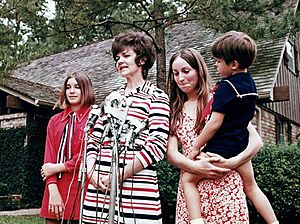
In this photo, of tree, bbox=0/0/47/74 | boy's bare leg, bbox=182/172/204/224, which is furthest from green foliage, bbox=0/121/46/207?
boy's bare leg, bbox=182/172/204/224

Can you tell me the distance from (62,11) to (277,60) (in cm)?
495

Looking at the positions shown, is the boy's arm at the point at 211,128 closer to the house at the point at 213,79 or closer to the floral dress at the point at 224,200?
the floral dress at the point at 224,200

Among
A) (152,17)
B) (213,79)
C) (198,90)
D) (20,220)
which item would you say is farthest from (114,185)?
(213,79)

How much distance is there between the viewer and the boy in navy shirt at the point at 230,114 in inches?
85.2

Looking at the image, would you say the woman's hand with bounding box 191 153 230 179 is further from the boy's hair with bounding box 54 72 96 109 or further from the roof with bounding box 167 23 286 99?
the roof with bounding box 167 23 286 99

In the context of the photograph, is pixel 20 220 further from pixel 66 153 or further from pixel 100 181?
pixel 100 181

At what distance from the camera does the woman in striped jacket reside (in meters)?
2.13

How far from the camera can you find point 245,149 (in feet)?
7.31

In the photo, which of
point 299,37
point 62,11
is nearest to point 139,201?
point 62,11

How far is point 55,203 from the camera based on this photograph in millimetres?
2635

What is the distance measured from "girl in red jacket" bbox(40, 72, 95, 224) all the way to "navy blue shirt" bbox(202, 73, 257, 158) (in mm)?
844

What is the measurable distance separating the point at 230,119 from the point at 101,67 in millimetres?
12903

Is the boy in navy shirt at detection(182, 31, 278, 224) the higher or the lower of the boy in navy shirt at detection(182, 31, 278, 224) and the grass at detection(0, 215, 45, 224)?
the higher

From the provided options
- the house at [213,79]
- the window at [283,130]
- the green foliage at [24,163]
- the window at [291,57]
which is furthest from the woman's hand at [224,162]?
the window at [291,57]
